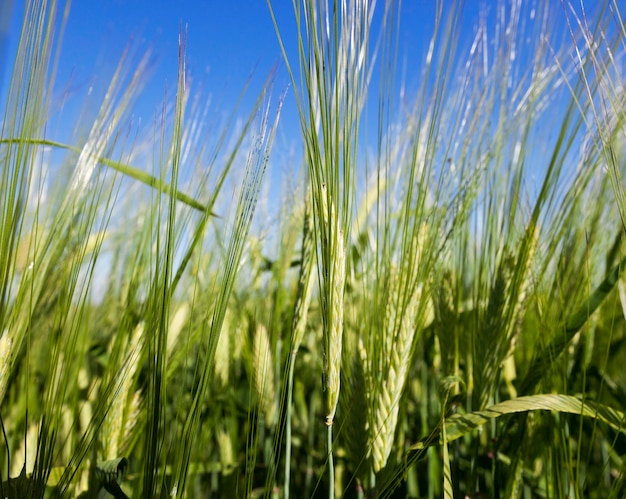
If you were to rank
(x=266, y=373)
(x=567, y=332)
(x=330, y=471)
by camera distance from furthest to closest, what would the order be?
(x=266, y=373) → (x=567, y=332) → (x=330, y=471)

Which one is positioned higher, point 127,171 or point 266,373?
point 127,171

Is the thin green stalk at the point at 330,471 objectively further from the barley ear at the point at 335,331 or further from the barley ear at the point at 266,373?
the barley ear at the point at 266,373

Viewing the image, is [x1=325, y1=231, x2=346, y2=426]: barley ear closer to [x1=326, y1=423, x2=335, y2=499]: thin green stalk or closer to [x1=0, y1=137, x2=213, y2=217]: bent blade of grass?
[x1=326, y1=423, x2=335, y2=499]: thin green stalk

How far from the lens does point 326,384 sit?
21.6 inches

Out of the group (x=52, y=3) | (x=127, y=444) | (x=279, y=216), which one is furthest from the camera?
(x=279, y=216)

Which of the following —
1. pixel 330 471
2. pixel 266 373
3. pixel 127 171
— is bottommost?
pixel 330 471

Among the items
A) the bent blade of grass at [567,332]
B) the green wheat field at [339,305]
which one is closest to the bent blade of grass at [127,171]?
the green wheat field at [339,305]

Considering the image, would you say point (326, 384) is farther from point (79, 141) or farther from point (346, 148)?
point (79, 141)

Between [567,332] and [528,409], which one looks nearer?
[528,409]

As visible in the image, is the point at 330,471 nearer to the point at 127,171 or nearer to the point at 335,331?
the point at 335,331

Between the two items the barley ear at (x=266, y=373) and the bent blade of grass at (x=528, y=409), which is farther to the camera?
the barley ear at (x=266, y=373)

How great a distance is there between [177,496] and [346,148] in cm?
35

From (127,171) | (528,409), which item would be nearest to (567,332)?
(528,409)

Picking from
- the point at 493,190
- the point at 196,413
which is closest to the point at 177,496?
the point at 196,413
